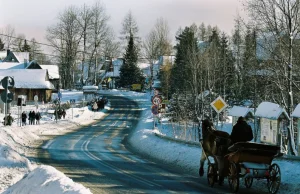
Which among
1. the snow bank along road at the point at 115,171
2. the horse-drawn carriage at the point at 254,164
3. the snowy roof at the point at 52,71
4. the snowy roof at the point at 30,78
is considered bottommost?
the snow bank along road at the point at 115,171

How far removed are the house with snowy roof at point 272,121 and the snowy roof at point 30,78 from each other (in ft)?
207

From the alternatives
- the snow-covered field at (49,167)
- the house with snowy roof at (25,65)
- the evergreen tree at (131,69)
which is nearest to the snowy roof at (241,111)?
the snow-covered field at (49,167)

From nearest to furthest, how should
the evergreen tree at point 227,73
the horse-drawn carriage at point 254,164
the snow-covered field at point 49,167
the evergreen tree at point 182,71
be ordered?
the snow-covered field at point 49,167
the horse-drawn carriage at point 254,164
the evergreen tree at point 227,73
the evergreen tree at point 182,71

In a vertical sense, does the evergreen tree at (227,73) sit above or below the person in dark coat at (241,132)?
above

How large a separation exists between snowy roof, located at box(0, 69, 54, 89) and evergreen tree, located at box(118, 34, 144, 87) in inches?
820

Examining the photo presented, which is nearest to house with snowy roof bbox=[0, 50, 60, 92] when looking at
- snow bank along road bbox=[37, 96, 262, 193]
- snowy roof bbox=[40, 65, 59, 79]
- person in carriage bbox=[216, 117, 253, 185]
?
snowy roof bbox=[40, 65, 59, 79]

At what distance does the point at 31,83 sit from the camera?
81.1 meters

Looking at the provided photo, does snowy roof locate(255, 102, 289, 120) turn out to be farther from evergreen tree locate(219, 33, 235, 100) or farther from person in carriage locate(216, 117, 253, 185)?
evergreen tree locate(219, 33, 235, 100)

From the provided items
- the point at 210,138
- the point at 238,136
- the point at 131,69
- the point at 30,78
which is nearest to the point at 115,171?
the point at 210,138

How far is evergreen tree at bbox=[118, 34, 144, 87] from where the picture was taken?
98.2 meters

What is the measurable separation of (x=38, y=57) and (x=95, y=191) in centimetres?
12288

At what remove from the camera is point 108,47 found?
93.1m

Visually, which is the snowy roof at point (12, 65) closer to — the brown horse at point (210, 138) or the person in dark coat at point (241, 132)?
the brown horse at point (210, 138)

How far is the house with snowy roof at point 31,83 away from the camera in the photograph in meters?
80.7
